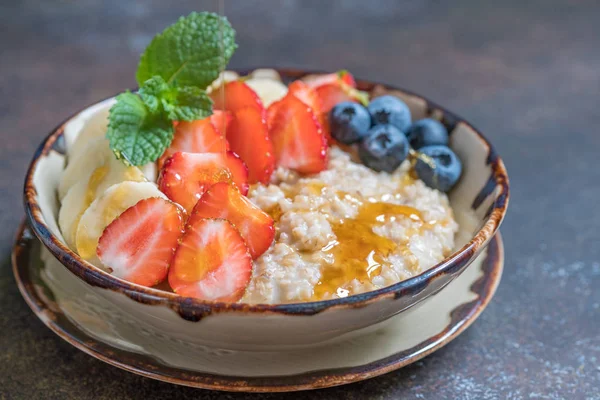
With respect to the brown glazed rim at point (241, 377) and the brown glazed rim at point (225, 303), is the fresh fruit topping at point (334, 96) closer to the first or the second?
the brown glazed rim at point (225, 303)

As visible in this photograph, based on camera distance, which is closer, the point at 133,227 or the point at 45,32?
the point at 133,227

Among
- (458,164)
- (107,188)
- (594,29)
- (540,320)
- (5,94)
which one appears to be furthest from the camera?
(594,29)

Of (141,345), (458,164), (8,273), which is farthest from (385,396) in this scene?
(8,273)

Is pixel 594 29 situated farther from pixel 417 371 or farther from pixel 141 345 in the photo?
pixel 141 345

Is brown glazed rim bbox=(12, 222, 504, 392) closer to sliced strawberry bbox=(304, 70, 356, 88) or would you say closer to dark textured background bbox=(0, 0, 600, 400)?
dark textured background bbox=(0, 0, 600, 400)

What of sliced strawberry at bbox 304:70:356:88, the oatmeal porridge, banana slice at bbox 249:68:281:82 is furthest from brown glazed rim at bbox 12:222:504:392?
banana slice at bbox 249:68:281:82

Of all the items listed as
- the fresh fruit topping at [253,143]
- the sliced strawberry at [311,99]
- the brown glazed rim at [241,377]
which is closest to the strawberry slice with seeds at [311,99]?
the sliced strawberry at [311,99]

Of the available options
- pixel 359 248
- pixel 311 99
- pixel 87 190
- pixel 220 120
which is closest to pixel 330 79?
pixel 311 99
